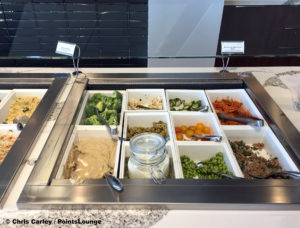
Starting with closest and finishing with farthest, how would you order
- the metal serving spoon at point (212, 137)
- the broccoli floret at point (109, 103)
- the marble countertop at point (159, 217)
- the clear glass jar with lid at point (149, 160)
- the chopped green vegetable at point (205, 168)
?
the marble countertop at point (159, 217), the clear glass jar with lid at point (149, 160), the chopped green vegetable at point (205, 168), the metal serving spoon at point (212, 137), the broccoli floret at point (109, 103)

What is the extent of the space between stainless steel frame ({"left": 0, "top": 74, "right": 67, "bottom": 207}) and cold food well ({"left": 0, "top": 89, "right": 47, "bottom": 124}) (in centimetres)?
4

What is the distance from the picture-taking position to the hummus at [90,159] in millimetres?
1028

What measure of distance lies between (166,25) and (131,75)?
59cm

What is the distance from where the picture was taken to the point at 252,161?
115 centimetres

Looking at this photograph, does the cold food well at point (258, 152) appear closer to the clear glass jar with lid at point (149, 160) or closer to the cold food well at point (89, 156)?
the clear glass jar with lid at point (149, 160)

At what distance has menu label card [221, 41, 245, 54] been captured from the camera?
1.37m

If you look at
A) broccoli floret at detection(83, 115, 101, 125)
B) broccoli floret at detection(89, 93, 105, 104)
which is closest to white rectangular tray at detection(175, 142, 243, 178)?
broccoli floret at detection(83, 115, 101, 125)

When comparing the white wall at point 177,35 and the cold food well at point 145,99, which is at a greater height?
the white wall at point 177,35

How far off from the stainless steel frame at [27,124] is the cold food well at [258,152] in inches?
37.5

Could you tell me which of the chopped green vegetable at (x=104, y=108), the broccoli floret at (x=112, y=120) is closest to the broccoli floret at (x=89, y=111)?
the chopped green vegetable at (x=104, y=108)

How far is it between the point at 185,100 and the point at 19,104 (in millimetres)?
1023

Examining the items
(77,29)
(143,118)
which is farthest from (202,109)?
(77,29)

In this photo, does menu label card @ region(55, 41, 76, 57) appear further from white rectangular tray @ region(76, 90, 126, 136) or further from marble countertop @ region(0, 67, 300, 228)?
marble countertop @ region(0, 67, 300, 228)

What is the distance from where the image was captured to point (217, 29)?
2.57 meters
